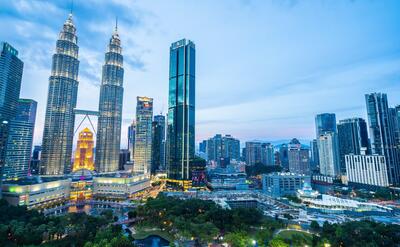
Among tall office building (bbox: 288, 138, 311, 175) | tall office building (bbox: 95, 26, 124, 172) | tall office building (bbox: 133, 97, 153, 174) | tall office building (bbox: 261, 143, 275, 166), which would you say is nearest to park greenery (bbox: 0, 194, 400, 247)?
tall office building (bbox: 95, 26, 124, 172)

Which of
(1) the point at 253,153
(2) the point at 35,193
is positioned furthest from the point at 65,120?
(1) the point at 253,153

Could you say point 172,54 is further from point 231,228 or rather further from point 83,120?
point 231,228

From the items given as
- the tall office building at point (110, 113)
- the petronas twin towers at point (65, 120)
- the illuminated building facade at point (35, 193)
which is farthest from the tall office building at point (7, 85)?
the tall office building at point (110, 113)

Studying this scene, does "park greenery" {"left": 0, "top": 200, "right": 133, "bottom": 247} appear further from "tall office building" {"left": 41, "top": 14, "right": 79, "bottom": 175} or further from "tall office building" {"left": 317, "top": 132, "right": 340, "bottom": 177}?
"tall office building" {"left": 317, "top": 132, "right": 340, "bottom": 177}

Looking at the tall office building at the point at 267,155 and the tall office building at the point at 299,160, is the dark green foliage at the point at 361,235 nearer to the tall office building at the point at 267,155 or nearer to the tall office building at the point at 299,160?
the tall office building at the point at 299,160

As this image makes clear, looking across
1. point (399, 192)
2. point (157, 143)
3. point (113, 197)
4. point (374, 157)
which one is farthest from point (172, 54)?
point (399, 192)

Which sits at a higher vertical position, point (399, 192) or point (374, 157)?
point (374, 157)

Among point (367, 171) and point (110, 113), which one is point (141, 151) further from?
point (367, 171)
